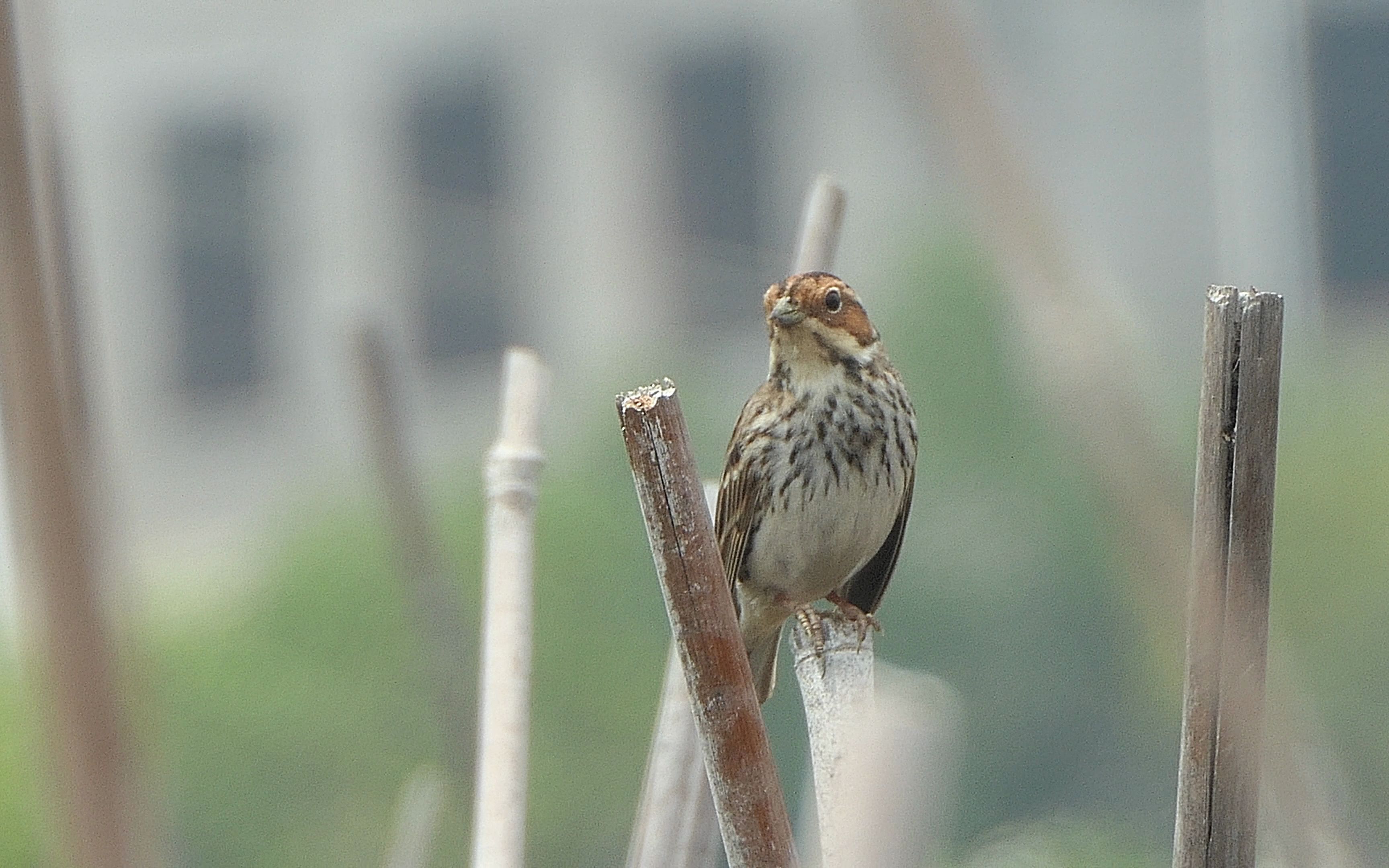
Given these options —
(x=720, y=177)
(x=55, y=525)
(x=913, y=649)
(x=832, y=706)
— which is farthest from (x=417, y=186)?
(x=55, y=525)

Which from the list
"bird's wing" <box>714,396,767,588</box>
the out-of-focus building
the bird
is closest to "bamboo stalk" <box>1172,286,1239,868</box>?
the bird

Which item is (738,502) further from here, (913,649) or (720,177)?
(720,177)

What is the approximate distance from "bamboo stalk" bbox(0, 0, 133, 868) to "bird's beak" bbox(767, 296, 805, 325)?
1193mm

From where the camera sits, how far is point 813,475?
2104 mm

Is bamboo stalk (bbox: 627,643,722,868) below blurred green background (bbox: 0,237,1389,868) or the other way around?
the other way around

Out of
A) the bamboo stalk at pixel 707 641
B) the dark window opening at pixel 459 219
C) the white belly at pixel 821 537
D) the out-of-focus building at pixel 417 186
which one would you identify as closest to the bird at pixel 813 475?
the white belly at pixel 821 537

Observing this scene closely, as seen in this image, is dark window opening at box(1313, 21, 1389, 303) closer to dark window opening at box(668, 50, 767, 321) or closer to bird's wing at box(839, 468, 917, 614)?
dark window opening at box(668, 50, 767, 321)

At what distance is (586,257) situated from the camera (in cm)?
1723

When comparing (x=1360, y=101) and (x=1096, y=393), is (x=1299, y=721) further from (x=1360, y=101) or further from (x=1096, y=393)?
(x=1360, y=101)

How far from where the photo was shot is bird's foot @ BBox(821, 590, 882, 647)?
1.67 meters

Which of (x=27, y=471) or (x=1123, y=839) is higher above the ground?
(x=27, y=471)

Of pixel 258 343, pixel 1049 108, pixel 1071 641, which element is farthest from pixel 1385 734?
pixel 258 343

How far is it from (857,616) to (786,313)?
A: 1.02 feet

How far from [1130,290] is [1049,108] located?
6.64 feet
